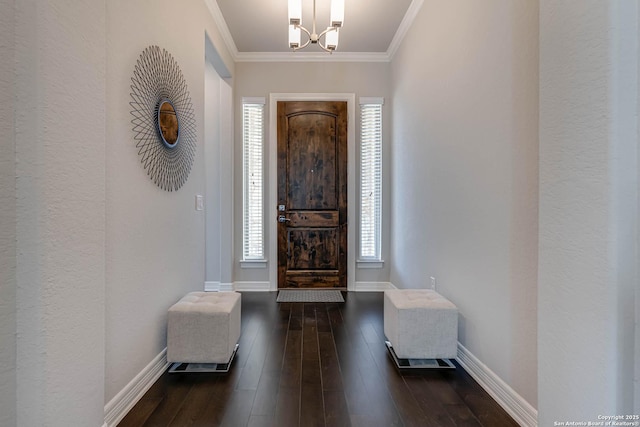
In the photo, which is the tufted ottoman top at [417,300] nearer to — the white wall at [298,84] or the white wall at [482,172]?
the white wall at [482,172]

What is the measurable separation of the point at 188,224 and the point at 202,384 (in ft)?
3.70

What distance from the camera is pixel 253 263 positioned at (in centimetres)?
399

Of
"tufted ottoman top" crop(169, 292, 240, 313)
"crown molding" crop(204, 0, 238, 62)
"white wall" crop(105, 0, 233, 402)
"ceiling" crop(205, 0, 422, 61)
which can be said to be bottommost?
"tufted ottoman top" crop(169, 292, 240, 313)

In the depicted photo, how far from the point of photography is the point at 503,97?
1.63 metres

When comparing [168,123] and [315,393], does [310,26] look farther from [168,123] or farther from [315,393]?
[315,393]

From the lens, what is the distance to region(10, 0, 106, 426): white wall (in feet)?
3.20

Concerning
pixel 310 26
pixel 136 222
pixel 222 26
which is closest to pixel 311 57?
pixel 310 26

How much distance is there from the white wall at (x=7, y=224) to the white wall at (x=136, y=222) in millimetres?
478

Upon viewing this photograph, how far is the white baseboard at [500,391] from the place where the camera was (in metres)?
1.44

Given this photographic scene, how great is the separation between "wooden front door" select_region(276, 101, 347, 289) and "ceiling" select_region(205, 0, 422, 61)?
641 millimetres

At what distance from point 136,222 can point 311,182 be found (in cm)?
252

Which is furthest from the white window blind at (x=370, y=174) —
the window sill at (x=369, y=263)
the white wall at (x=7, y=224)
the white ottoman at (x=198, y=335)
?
the white wall at (x=7, y=224)

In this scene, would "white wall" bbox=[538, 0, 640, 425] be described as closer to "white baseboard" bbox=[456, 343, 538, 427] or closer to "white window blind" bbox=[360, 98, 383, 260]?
"white baseboard" bbox=[456, 343, 538, 427]

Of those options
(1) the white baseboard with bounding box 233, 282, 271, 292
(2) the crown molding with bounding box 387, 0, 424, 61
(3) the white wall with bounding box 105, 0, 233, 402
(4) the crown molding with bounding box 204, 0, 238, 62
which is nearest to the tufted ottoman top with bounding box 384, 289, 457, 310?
(3) the white wall with bounding box 105, 0, 233, 402
